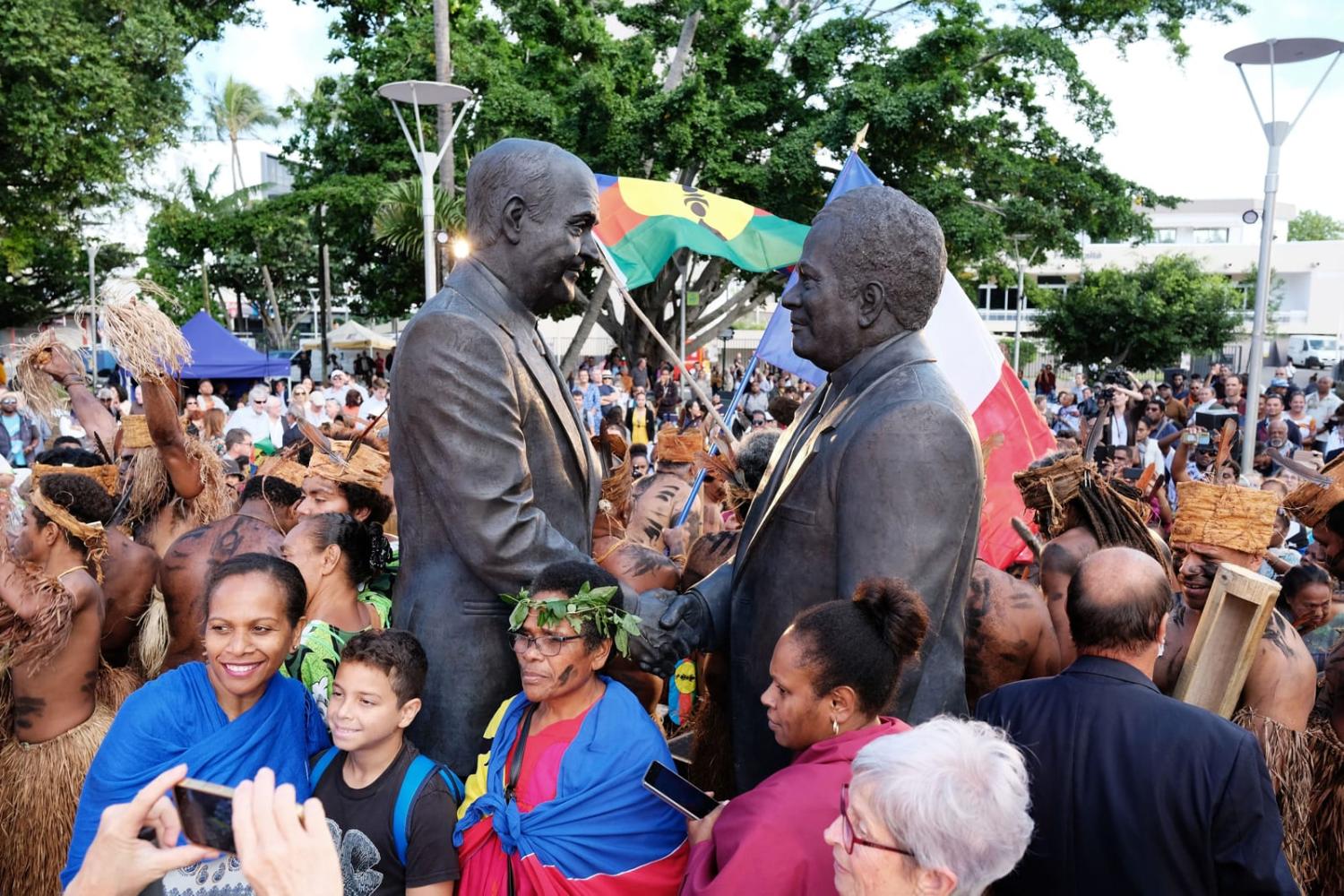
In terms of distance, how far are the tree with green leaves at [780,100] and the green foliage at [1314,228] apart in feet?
256

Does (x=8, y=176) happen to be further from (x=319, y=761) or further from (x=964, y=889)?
(x=964, y=889)

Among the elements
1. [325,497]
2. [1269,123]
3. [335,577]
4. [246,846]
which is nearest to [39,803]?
[325,497]

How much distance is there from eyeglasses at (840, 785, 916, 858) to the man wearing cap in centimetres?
191

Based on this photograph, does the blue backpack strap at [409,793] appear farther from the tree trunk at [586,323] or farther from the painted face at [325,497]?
the tree trunk at [586,323]

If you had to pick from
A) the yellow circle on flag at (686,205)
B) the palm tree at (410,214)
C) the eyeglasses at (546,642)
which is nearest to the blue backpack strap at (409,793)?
the eyeglasses at (546,642)

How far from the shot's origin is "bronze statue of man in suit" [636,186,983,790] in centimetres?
251

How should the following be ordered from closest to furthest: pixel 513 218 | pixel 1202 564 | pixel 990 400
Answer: pixel 513 218 < pixel 1202 564 < pixel 990 400

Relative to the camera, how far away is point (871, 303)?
273cm

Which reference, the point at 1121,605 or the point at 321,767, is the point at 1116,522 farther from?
the point at 321,767

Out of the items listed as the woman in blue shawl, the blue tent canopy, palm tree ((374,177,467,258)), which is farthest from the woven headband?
the blue tent canopy

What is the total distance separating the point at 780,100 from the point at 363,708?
70.2 feet

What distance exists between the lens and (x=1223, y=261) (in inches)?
2206

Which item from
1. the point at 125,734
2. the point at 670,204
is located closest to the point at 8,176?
the point at 670,204

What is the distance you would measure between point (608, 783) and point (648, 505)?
13.3 ft
